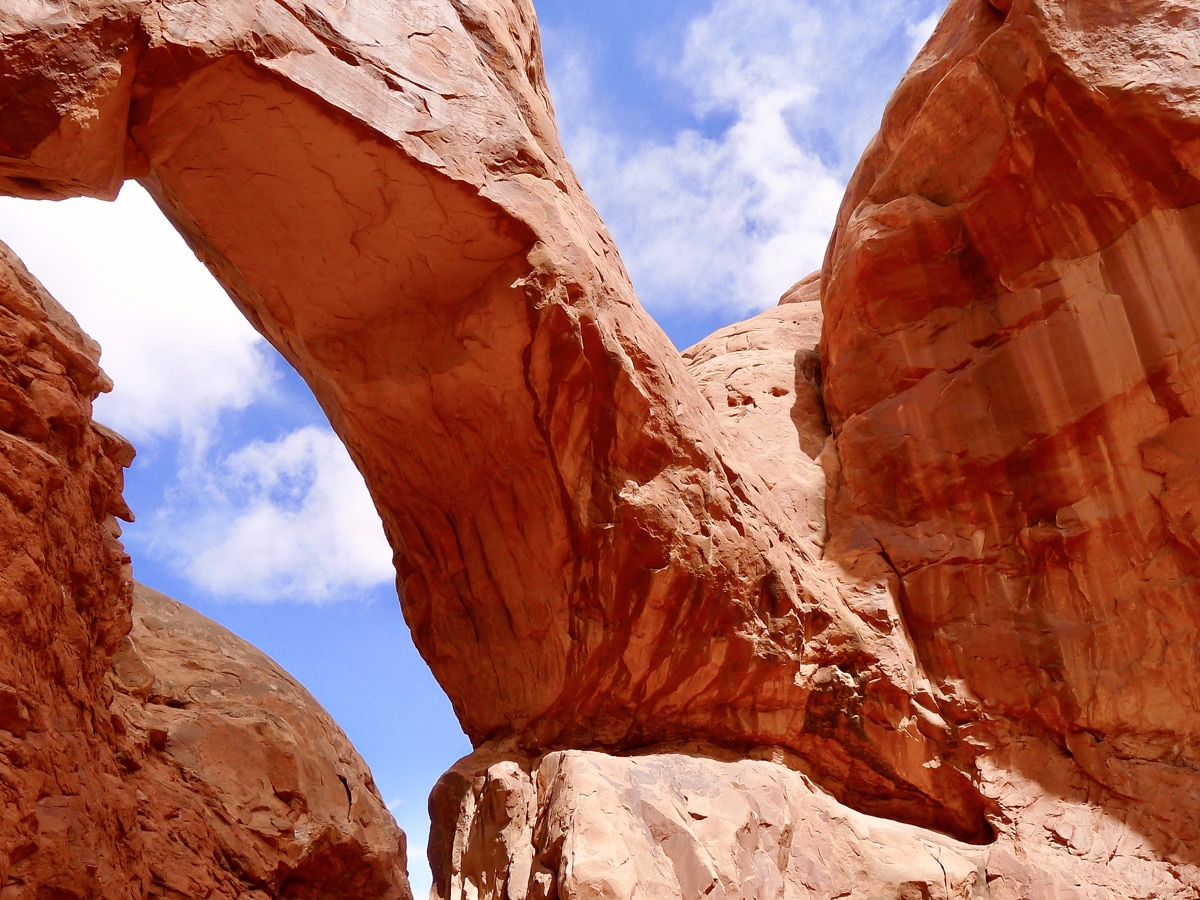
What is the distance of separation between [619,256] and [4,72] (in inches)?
Result: 161

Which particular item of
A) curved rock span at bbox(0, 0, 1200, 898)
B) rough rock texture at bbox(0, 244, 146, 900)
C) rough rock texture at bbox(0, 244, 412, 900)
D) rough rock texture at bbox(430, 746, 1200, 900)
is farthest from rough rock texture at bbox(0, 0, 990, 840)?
rough rock texture at bbox(0, 244, 412, 900)

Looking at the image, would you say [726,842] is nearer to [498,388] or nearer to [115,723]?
[498,388]

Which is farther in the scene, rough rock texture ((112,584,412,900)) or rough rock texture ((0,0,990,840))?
rough rock texture ((112,584,412,900))

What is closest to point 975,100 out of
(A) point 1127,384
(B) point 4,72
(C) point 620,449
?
(A) point 1127,384

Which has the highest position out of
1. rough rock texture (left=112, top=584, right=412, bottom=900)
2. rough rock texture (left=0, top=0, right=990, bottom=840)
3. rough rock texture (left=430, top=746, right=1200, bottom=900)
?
rough rock texture (left=0, top=0, right=990, bottom=840)

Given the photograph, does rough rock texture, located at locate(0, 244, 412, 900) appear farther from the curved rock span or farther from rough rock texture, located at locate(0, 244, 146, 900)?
the curved rock span

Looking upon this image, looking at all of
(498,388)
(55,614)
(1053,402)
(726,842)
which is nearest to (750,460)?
(1053,402)

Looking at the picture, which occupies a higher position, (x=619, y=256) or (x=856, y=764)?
(x=619, y=256)

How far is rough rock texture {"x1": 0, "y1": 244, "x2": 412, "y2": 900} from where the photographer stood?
17.4ft

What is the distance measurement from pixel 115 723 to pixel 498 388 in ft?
9.32

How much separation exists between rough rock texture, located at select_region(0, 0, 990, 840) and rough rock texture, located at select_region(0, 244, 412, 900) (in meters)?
1.11

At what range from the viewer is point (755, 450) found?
9.24 metres

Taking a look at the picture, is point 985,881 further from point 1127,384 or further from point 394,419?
point 394,419

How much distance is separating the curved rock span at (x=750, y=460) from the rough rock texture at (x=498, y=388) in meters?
0.02
